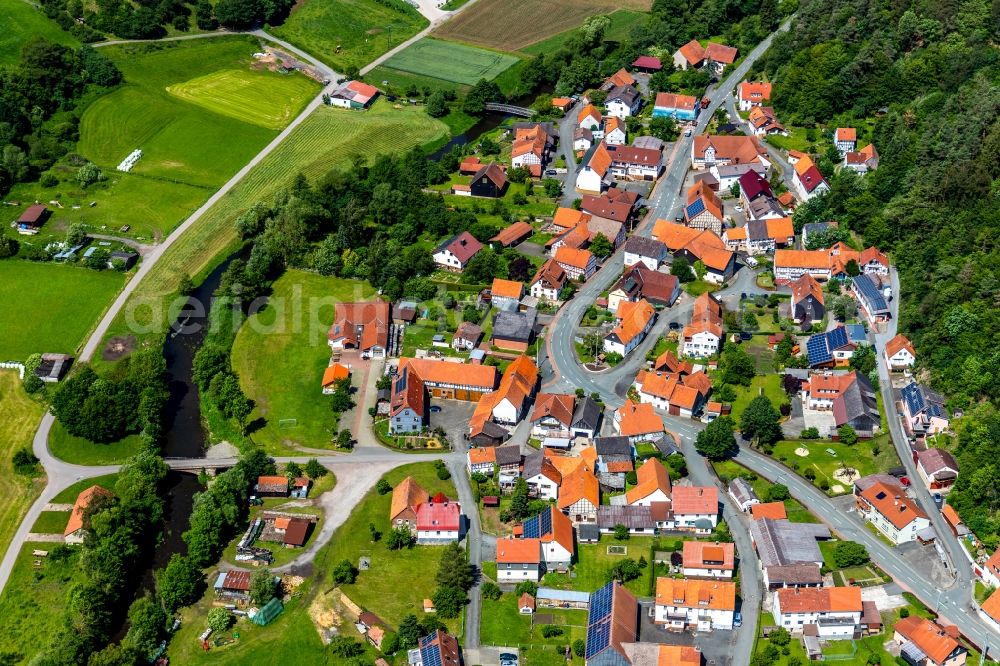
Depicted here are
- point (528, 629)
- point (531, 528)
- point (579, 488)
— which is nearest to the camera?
point (528, 629)

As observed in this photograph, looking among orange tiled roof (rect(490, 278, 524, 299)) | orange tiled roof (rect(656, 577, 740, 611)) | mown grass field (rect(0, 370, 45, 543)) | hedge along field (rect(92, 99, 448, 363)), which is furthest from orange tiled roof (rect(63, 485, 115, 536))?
orange tiled roof (rect(656, 577, 740, 611))

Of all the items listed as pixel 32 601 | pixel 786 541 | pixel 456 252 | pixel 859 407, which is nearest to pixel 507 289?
pixel 456 252

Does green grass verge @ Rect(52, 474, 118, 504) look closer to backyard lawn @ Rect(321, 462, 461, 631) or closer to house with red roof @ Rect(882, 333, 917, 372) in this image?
backyard lawn @ Rect(321, 462, 461, 631)

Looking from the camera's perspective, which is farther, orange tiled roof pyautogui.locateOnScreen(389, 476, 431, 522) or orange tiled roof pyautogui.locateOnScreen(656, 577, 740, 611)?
orange tiled roof pyautogui.locateOnScreen(389, 476, 431, 522)

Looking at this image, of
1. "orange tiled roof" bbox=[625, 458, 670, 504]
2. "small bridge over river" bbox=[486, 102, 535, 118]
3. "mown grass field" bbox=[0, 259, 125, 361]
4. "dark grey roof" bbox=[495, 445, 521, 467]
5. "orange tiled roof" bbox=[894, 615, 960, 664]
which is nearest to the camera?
"orange tiled roof" bbox=[894, 615, 960, 664]

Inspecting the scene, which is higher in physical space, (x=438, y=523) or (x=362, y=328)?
(x=362, y=328)

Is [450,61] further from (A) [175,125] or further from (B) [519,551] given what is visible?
(B) [519,551]
